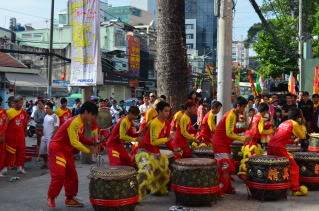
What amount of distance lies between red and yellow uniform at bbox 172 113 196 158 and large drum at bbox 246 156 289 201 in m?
1.38

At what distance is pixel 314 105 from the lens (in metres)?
13.4

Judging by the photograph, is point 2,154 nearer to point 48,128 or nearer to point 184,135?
point 48,128

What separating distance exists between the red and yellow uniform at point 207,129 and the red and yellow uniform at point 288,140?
6.83 ft

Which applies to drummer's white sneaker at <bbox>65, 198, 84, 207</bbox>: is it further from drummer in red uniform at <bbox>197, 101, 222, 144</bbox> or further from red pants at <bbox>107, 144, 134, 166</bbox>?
drummer in red uniform at <bbox>197, 101, 222, 144</bbox>

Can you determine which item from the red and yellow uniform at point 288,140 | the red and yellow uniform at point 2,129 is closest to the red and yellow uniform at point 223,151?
the red and yellow uniform at point 288,140

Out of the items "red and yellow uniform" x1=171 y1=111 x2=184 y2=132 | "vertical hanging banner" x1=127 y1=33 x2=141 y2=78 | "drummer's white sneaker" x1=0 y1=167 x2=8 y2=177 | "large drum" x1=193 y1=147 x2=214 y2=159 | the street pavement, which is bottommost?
the street pavement

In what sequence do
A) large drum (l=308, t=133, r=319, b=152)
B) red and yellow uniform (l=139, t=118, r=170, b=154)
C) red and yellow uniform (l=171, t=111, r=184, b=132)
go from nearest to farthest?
red and yellow uniform (l=139, t=118, r=170, b=154) → red and yellow uniform (l=171, t=111, r=184, b=132) → large drum (l=308, t=133, r=319, b=152)

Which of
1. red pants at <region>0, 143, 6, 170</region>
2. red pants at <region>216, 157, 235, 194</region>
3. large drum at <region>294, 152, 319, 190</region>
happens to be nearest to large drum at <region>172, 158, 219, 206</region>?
red pants at <region>216, 157, 235, 194</region>

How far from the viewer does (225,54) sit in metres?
10.4

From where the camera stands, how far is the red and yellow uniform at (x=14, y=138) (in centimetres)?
1060

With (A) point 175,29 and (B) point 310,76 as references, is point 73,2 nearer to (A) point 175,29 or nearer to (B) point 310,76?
(A) point 175,29

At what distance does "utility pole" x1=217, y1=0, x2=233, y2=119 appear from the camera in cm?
1041

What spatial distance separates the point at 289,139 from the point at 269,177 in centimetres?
88

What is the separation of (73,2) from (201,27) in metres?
64.1
